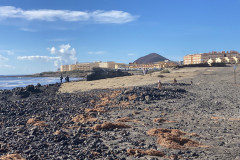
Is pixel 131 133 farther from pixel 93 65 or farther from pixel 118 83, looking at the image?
pixel 93 65

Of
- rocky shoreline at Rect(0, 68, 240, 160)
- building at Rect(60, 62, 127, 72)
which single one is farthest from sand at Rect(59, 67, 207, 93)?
building at Rect(60, 62, 127, 72)

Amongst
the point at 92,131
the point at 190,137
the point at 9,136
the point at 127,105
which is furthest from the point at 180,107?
the point at 9,136

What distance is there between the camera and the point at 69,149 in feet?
23.8

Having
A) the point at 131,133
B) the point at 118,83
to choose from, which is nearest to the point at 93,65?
the point at 118,83

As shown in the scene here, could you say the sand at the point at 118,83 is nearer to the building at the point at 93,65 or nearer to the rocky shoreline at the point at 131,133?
the rocky shoreline at the point at 131,133

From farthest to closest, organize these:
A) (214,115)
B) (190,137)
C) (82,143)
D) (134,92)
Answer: (134,92) < (214,115) < (190,137) < (82,143)

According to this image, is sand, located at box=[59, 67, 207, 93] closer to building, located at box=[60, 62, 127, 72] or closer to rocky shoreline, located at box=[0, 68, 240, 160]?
rocky shoreline, located at box=[0, 68, 240, 160]

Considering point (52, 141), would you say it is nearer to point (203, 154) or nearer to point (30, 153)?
point (30, 153)

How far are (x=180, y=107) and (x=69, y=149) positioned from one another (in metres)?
8.86

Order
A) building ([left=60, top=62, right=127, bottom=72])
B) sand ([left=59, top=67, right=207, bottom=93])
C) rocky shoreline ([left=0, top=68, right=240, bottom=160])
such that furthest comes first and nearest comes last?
building ([left=60, top=62, right=127, bottom=72]) → sand ([left=59, top=67, right=207, bottom=93]) → rocky shoreline ([left=0, top=68, right=240, bottom=160])

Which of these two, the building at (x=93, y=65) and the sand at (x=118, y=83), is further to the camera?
the building at (x=93, y=65)

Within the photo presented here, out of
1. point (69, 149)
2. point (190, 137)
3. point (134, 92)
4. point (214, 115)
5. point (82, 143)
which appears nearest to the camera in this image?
point (69, 149)

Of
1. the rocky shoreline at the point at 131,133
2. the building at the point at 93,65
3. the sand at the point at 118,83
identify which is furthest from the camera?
the building at the point at 93,65

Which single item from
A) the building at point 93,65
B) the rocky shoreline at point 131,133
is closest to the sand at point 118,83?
the rocky shoreline at point 131,133
